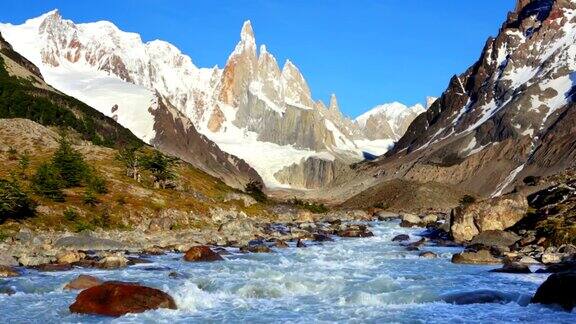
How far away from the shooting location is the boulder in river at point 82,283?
38844 millimetres

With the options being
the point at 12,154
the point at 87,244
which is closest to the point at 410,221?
the point at 87,244

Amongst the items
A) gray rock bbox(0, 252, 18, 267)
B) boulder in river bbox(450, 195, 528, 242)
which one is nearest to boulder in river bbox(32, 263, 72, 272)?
gray rock bbox(0, 252, 18, 267)

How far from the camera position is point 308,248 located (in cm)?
7200

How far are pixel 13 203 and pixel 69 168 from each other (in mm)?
30839

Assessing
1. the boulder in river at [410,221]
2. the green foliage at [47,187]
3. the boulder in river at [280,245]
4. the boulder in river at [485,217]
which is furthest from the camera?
the boulder in river at [410,221]

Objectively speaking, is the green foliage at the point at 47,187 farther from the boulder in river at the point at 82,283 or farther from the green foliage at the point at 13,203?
the boulder in river at the point at 82,283

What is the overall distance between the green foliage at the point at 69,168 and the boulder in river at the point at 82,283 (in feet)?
196

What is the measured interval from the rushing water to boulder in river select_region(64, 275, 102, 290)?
0.69 m

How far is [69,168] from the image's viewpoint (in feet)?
326

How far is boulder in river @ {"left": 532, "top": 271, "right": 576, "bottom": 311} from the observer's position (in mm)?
Answer: 32688

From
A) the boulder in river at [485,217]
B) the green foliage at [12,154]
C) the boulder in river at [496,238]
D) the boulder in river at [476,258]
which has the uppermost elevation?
the green foliage at [12,154]

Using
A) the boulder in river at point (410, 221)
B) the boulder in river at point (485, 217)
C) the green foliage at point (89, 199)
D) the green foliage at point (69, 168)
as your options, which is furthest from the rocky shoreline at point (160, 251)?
the boulder in river at point (410, 221)

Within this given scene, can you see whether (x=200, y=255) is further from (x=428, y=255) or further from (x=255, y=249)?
(x=428, y=255)

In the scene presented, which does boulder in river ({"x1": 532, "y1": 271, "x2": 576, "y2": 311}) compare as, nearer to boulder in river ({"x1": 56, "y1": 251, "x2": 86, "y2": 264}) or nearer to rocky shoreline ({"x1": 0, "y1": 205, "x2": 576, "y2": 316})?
rocky shoreline ({"x1": 0, "y1": 205, "x2": 576, "y2": 316})
